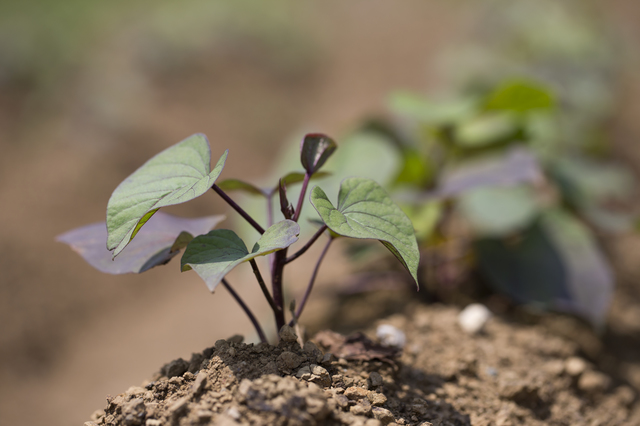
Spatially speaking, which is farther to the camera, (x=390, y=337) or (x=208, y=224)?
(x=390, y=337)

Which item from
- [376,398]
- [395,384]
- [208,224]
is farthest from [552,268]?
[208,224]

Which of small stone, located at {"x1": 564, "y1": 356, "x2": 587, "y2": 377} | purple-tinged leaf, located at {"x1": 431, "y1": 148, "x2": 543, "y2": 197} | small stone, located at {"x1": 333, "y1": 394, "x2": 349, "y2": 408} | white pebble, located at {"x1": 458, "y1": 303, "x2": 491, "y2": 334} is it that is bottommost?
small stone, located at {"x1": 564, "y1": 356, "x2": 587, "y2": 377}

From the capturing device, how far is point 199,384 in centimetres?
83

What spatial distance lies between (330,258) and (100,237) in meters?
1.50

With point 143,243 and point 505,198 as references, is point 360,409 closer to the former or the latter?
point 143,243

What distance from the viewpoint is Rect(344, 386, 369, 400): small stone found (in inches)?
34.6

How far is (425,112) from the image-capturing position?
1.76 metres

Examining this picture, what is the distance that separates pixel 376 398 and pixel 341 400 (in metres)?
0.10

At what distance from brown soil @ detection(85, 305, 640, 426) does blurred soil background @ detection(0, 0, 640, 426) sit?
608 mm

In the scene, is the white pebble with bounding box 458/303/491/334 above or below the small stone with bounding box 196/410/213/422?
below

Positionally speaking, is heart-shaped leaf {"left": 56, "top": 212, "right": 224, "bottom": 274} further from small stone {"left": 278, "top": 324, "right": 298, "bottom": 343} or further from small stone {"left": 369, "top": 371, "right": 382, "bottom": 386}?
small stone {"left": 369, "top": 371, "right": 382, "bottom": 386}

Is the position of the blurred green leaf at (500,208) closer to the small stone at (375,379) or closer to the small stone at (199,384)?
the small stone at (375,379)

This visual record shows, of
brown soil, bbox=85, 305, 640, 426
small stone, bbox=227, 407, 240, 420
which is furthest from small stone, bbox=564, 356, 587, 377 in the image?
small stone, bbox=227, 407, 240, 420

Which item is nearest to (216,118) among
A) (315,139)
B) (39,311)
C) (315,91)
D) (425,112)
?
(315,91)
